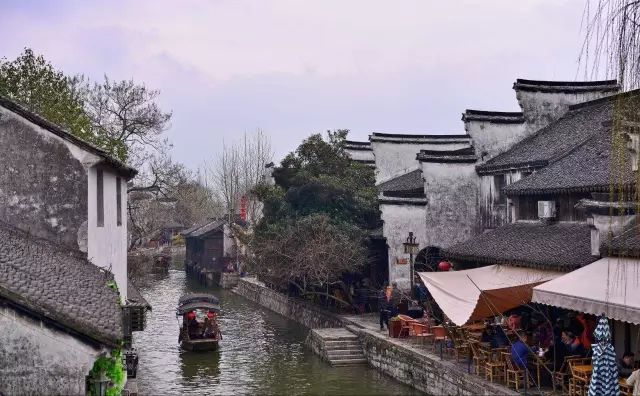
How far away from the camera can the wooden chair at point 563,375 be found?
14291 millimetres

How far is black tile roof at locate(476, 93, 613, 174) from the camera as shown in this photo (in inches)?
878

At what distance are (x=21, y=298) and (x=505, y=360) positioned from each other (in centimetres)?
1009

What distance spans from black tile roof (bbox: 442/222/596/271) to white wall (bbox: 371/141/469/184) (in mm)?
11408

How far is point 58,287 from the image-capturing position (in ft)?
34.6

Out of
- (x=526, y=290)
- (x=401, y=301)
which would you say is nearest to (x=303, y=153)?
(x=401, y=301)

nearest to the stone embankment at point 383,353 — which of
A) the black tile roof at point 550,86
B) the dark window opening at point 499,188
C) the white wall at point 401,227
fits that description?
the white wall at point 401,227

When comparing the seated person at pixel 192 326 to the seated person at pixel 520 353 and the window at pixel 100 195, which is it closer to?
the window at pixel 100 195

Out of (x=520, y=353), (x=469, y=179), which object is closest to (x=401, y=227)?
(x=469, y=179)

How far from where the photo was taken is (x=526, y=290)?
623 inches

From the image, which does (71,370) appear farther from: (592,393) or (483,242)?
(483,242)

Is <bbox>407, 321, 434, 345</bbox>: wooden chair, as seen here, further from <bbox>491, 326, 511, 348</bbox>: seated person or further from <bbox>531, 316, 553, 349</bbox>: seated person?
<bbox>531, 316, 553, 349</bbox>: seated person

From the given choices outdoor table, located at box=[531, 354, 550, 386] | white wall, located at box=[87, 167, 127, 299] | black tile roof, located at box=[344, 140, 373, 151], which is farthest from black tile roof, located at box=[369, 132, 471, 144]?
outdoor table, located at box=[531, 354, 550, 386]

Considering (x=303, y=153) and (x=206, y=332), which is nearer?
(x=206, y=332)

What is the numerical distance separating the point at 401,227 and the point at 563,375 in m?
12.4
